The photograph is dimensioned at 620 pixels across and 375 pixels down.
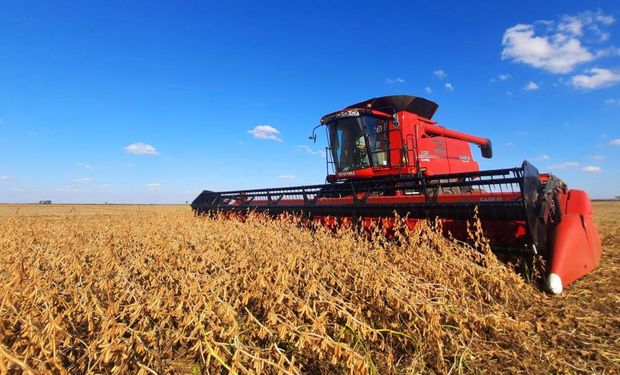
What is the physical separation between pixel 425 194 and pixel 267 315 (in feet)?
9.72

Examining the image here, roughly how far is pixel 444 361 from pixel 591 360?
94 cm

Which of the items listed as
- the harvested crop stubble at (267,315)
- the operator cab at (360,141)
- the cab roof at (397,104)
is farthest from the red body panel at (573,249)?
the cab roof at (397,104)

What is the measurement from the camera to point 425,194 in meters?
4.21

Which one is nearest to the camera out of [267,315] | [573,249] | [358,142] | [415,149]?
[267,315]

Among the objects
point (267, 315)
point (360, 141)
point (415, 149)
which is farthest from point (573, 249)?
point (360, 141)

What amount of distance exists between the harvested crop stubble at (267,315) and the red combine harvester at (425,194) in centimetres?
70

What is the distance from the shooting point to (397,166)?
22.5 ft

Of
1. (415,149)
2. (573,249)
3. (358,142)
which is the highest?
(358,142)

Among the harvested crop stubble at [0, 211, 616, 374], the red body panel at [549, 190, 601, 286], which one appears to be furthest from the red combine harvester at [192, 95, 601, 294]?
the harvested crop stubble at [0, 211, 616, 374]

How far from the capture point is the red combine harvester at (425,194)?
3.42 meters

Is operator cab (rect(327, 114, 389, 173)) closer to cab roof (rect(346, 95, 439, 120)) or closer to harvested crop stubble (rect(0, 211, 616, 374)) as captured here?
cab roof (rect(346, 95, 439, 120))

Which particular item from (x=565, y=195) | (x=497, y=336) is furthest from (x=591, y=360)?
(x=565, y=195)

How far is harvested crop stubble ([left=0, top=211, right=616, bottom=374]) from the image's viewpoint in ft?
4.61

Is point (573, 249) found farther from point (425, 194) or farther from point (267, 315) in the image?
point (267, 315)
